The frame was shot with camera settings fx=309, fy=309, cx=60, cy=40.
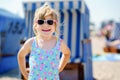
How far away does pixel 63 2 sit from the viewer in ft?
22.9

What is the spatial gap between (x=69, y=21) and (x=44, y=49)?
459 cm

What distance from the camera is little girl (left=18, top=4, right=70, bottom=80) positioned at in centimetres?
279

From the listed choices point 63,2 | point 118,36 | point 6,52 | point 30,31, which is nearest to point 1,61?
point 6,52

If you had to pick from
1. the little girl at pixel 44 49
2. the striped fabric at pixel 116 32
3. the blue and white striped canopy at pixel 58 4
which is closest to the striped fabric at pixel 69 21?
the blue and white striped canopy at pixel 58 4

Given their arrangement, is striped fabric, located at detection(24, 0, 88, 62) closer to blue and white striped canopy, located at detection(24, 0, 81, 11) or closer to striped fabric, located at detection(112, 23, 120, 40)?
blue and white striped canopy, located at detection(24, 0, 81, 11)

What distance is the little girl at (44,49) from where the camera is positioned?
2.79 m

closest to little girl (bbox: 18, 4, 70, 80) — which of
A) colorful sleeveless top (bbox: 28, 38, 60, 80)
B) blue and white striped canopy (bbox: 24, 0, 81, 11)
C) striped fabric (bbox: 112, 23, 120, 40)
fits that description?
colorful sleeveless top (bbox: 28, 38, 60, 80)

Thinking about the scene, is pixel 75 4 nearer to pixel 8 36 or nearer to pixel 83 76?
pixel 83 76

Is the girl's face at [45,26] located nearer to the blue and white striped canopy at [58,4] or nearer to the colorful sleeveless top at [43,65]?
the colorful sleeveless top at [43,65]

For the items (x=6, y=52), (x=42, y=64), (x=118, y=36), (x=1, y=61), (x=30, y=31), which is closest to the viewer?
(x=42, y=64)

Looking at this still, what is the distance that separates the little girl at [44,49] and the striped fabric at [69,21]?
4.11 metres

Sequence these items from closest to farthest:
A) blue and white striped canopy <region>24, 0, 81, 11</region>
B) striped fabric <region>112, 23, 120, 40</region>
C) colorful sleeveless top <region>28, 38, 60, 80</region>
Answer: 1. colorful sleeveless top <region>28, 38, 60, 80</region>
2. blue and white striped canopy <region>24, 0, 81, 11</region>
3. striped fabric <region>112, 23, 120, 40</region>

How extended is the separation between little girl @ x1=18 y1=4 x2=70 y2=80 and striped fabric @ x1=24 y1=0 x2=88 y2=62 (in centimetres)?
411

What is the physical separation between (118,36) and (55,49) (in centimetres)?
1567
